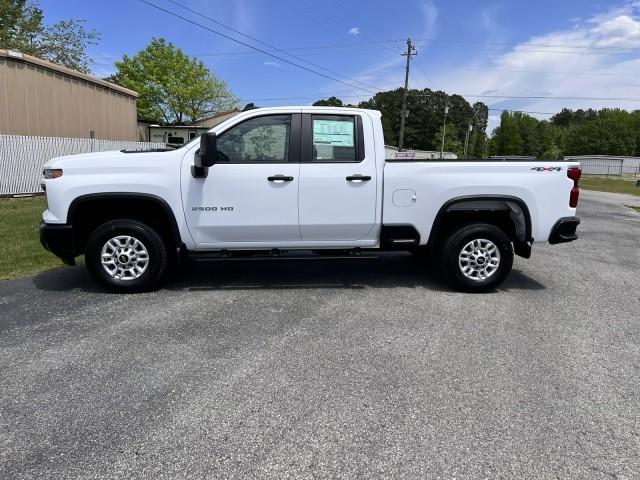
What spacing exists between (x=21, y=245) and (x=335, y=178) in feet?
18.7

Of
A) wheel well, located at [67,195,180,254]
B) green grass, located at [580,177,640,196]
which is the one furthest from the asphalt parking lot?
green grass, located at [580,177,640,196]

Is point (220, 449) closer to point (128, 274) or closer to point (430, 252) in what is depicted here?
point (128, 274)

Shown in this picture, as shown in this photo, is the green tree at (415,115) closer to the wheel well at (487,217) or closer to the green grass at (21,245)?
the green grass at (21,245)

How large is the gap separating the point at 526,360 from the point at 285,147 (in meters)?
3.18

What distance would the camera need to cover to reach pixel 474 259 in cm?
555

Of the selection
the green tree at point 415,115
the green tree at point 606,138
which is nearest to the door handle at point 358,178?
the green tree at point 415,115

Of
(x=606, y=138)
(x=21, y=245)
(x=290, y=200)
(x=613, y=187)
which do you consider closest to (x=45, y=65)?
(x=21, y=245)

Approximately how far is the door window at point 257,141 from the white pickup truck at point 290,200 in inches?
0.4

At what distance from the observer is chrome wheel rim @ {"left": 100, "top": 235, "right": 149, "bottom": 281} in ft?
17.0

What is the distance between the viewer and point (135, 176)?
5.04m

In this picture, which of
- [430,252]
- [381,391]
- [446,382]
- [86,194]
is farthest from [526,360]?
[86,194]

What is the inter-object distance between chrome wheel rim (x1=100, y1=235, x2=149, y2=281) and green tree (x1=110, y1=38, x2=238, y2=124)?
134 feet

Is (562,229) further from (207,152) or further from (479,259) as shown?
(207,152)

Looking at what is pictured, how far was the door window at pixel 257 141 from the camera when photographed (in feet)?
17.0
